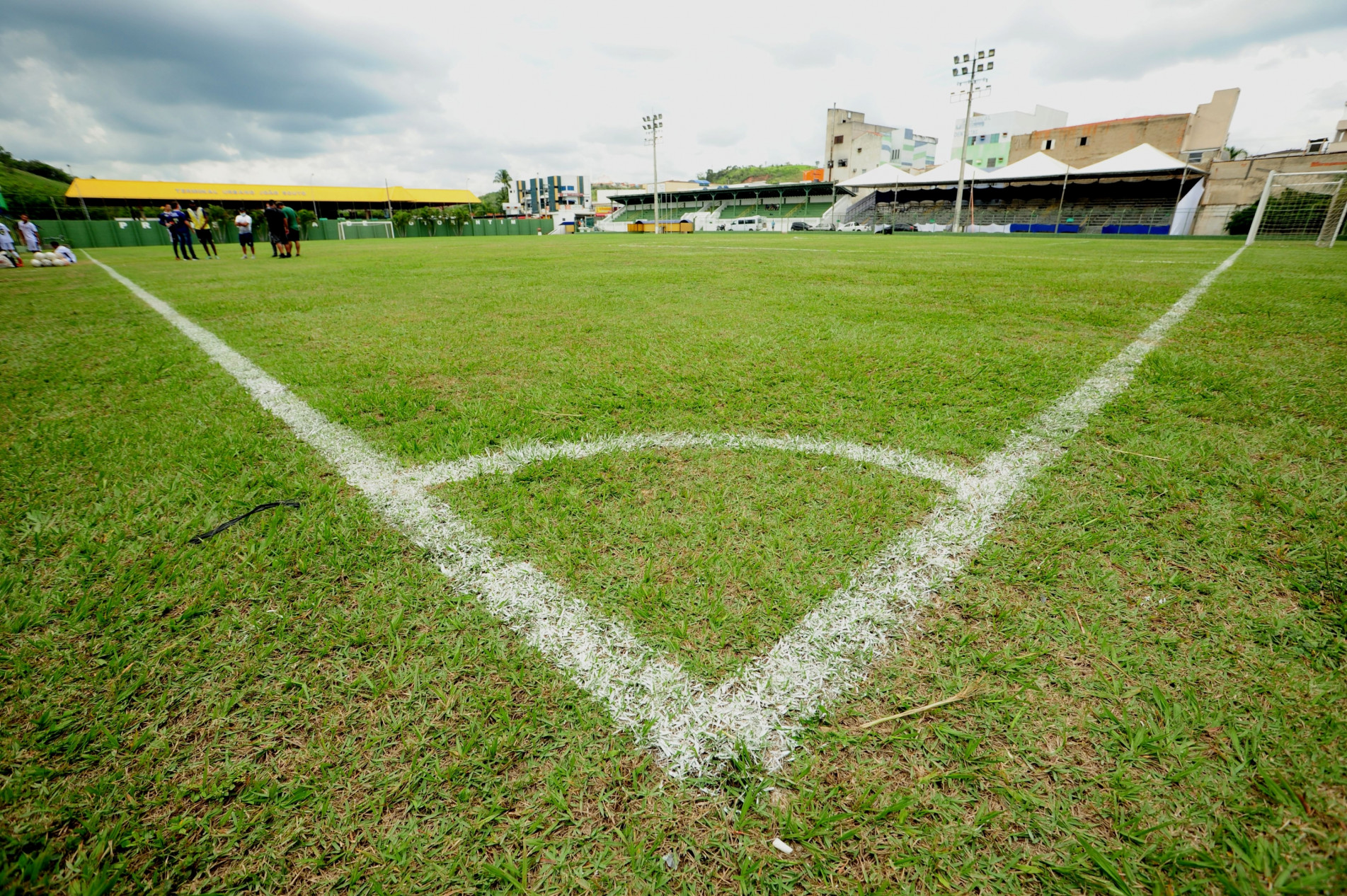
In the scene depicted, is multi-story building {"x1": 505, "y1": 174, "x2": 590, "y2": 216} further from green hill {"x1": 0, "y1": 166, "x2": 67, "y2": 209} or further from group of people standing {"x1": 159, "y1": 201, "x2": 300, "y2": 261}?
group of people standing {"x1": 159, "y1": 201, "x2": 300, "y2": 261}

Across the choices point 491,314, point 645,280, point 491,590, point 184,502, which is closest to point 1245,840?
point 491,590

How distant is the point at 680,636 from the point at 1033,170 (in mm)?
44245

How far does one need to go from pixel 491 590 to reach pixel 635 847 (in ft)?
2.53

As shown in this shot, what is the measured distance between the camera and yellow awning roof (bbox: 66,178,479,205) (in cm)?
4381

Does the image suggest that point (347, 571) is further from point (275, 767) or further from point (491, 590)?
point (275, 767)

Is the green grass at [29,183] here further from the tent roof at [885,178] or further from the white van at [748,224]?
the tent roof at [885,178]

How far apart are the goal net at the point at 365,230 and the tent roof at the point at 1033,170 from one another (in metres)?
40.5

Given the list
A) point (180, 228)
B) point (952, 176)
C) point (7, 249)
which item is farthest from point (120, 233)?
point (952, 176)

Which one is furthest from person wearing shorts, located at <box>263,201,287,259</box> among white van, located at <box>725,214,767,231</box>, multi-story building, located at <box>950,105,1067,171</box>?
multi-story building, located at <box>950,105,1067,171</box>

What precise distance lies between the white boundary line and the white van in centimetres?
4865

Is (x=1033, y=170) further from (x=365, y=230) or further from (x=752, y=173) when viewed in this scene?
(x=752, y=173)

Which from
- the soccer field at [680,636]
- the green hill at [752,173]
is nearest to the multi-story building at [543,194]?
the green hill at [752,173]

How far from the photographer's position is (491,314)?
215 inches

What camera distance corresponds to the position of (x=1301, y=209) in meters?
20.0
